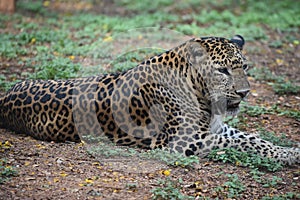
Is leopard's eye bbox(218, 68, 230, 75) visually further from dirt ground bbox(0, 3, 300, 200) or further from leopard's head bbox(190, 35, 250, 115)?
dirt ground bbox(0, 3, 300, 200)

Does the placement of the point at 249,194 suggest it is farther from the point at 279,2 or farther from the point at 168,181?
the point at 279,2

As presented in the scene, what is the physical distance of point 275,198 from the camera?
6070 millimetres

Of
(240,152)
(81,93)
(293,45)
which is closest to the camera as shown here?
(240,152)

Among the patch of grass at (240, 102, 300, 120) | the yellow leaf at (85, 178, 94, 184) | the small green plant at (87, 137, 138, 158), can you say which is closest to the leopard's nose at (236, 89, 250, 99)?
the small green plant at (87, 137, 138, 158)

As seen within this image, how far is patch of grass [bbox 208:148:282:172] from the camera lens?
704cm

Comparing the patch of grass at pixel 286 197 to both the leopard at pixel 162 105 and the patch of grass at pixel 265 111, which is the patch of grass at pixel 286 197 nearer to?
the leopard at pixel 162 105

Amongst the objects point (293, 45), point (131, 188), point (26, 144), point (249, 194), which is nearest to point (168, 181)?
point (131, 188)

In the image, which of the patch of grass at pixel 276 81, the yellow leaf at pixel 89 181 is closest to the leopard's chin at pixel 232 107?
the yellow leaf at pixel 89 181

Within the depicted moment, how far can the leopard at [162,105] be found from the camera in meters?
7.44

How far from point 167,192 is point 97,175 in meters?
0.99

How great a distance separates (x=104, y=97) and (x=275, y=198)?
2916mm

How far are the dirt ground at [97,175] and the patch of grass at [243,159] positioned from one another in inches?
3.3

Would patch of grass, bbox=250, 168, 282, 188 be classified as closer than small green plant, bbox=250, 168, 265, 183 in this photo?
Yes

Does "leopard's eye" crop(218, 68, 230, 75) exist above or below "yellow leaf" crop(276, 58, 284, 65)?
below
